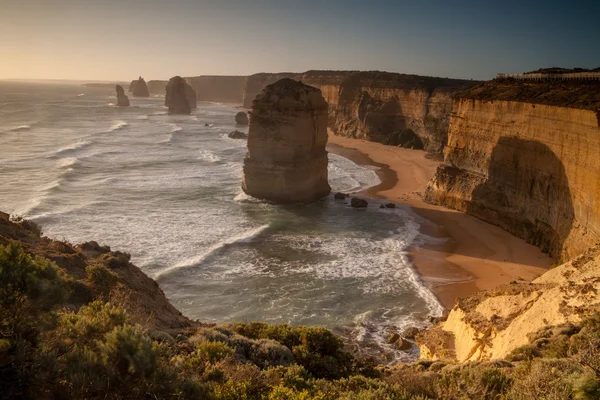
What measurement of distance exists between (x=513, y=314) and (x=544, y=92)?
17.1m

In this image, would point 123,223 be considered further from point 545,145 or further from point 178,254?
point 545,145

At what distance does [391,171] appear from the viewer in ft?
144

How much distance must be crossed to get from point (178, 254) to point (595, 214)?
1825cm

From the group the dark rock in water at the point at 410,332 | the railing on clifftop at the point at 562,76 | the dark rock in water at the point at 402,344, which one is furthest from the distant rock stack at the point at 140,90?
the dark rock in water at the point at 402,344

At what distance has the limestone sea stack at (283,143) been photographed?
29.1m

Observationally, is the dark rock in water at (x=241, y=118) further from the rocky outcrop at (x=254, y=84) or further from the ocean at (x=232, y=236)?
the rocky outcrop at (x=254, y=84)

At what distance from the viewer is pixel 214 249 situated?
848 inches

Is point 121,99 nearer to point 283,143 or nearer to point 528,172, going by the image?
point 283,143

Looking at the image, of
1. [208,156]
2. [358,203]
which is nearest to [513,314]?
[358,203]

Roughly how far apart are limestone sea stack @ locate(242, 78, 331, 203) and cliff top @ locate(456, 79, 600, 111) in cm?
1082

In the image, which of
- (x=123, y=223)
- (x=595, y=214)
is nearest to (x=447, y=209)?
(x=595, y=214)

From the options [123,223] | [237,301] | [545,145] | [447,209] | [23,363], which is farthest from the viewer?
[447,209]

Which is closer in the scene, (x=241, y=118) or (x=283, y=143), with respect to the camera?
(x=283, y=143)

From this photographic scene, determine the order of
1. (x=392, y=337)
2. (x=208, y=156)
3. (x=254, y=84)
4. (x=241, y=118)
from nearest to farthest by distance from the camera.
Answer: (x=392, y=337)
(x=208, y=156)
(x=241, y=118)
(x=254, y=84)
